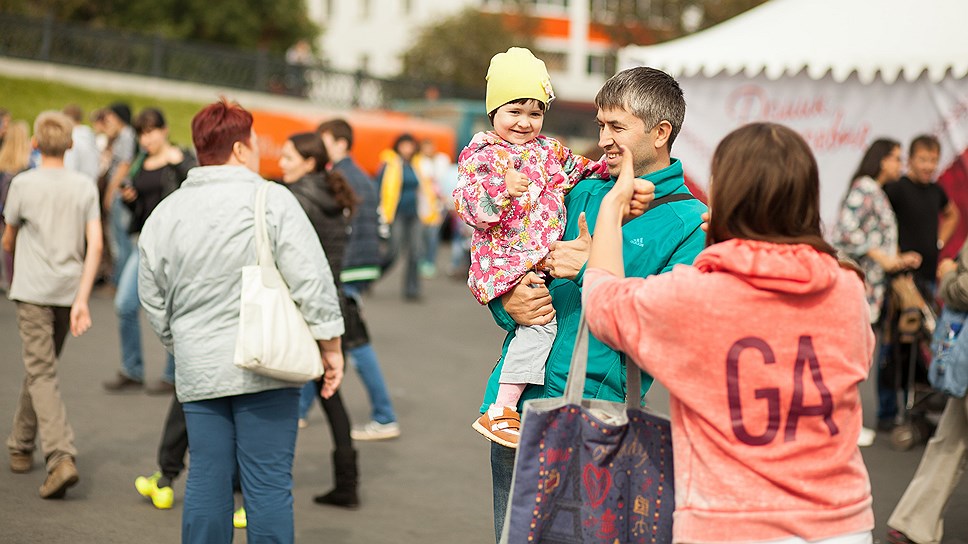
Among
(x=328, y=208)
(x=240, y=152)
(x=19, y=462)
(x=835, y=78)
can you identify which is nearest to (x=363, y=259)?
(x=328, y=208)

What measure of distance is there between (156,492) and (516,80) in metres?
3.51

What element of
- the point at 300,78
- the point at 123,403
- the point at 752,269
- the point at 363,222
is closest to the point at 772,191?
the point at 752,269

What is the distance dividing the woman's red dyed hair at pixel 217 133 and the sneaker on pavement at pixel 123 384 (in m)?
4.65

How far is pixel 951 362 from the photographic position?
5648 millimetres

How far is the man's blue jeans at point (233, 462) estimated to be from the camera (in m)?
4.32

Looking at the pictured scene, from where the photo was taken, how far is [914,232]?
887 centimetres

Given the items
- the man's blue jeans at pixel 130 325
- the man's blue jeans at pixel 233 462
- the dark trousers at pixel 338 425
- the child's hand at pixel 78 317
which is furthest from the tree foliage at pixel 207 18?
the man's blue jeans at pixel 233 462

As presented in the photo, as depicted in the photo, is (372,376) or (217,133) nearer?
(217,133)

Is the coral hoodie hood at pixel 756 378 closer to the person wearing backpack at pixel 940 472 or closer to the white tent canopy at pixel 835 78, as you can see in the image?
the person wearing backpack at pixel 940 472

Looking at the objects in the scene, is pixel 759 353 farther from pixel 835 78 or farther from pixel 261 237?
pixel 835 78

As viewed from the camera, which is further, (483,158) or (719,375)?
(483,158)

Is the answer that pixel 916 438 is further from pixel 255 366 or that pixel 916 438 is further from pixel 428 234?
pixel 428 234

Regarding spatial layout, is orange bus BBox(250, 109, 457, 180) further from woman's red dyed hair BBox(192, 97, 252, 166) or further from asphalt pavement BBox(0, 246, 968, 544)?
woman's red dyed hair BBox(192, 97, 252, 166)

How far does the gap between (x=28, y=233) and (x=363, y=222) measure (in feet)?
7.70
